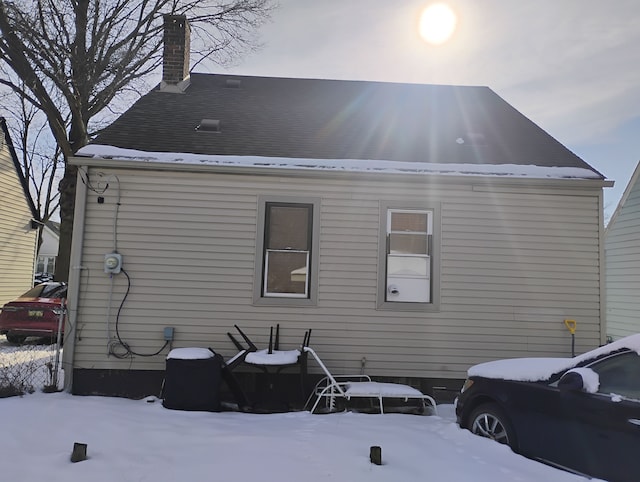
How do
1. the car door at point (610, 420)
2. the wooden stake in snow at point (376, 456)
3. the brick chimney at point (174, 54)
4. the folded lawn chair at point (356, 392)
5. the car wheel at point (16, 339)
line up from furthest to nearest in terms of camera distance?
the car wheel at point (16, 339) → the brick chimney at point (174, 54) → the folded lawn chair at point (356, 392) → the wooden stake in snow at point (376, 456) → the car door at point (610, 420)

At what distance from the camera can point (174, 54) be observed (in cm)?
1000

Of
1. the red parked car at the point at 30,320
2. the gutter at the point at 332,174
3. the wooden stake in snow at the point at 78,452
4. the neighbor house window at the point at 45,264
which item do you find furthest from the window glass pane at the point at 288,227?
the neighbor house window at the point at 45,264

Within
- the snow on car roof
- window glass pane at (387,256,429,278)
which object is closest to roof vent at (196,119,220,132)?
window glass pane at (387,256,429,278)

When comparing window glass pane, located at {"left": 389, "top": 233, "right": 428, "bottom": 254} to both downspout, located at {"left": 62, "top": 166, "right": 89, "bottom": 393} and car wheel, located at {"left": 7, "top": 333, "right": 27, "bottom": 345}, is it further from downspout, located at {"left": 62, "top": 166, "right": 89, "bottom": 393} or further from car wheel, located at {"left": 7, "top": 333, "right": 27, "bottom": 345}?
car wheel, located at {"left": 7, "top": 333, "right": 27, "bottom": 345}

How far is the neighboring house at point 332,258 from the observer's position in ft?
23.6

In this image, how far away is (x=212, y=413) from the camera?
626cm

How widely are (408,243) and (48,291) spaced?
9.33 metres

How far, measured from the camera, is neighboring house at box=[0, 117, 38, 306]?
53.6ft

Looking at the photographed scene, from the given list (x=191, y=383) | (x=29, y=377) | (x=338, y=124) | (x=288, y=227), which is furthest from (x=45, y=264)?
(x=191, y=383)

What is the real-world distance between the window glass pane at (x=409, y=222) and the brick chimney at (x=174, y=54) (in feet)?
17.9

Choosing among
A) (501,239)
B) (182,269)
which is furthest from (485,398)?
(182,269)

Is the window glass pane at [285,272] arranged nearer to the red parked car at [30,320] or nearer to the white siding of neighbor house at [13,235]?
the red parked car at [30,320]

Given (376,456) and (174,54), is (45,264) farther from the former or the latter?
(376,456)

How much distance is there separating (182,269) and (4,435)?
3.04 metres
